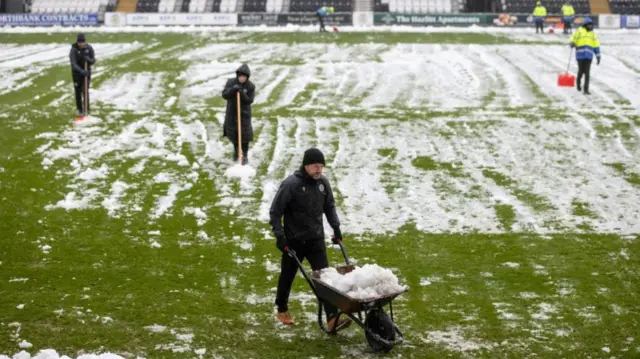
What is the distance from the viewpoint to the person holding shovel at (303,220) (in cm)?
925

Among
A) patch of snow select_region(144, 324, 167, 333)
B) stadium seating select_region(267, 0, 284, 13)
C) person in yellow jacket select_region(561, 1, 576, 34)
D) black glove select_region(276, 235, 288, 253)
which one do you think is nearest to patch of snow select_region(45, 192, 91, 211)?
patch of snow select_region(144, 324, 167, 333)

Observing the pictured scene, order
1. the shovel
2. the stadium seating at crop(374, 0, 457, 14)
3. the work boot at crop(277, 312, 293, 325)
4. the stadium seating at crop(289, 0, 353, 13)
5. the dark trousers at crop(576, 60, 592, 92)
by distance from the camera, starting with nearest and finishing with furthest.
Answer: the work boot at crop(277, 312, 293, 325) < the dark trousers at crop(576, 60, 592, 92) < the shovel < the stadium seating at crop(374, 0, 457, 14) < the stadium seating at crop(289, 0, 353, 13)

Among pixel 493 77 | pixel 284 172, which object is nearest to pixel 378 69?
pixel 493 77

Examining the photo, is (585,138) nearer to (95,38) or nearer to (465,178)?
(465,178)

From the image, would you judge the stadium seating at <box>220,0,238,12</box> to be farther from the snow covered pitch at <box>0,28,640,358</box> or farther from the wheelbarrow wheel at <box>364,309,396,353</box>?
the wheelbarrow wheel at <box>364,309,396,353</box>

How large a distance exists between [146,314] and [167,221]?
3.79 m

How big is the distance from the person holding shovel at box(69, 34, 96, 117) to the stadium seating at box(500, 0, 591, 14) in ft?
114

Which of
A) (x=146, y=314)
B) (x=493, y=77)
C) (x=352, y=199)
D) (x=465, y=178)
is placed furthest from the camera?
(x=493, y=77)

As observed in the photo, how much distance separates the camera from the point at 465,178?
16203 millimetres

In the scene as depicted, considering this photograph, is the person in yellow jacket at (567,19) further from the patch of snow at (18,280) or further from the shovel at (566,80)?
the patch of snow at (18,280)

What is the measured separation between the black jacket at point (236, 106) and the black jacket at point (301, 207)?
22.3 ft

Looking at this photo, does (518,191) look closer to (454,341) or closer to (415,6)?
(454,341)

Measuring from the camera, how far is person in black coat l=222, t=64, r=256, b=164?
52.9 ft

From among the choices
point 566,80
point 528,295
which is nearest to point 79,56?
point 566,80
